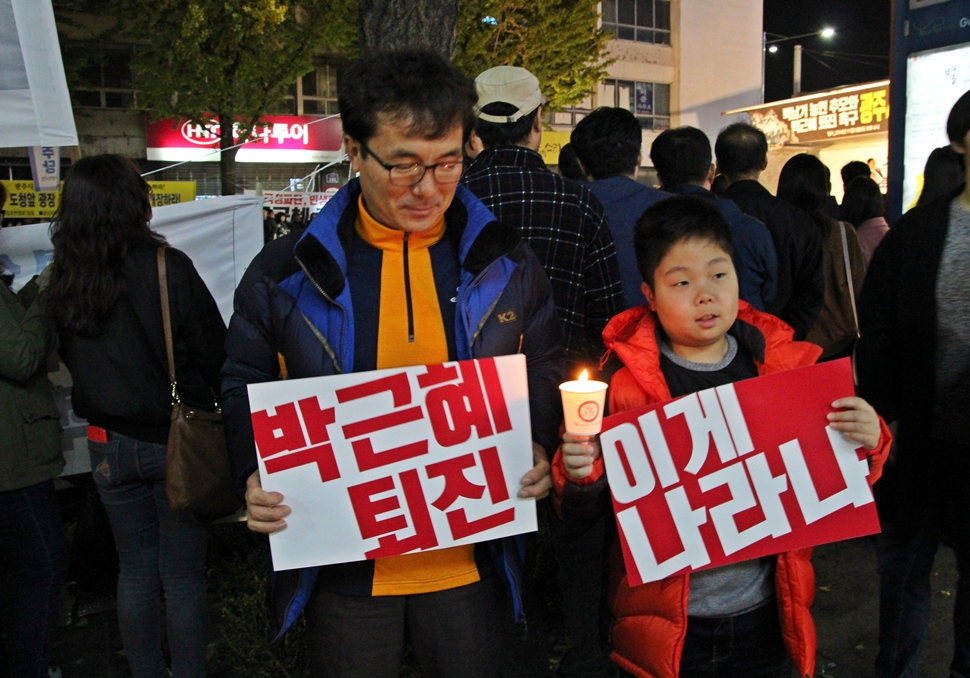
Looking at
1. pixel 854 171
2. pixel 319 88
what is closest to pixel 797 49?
pixel 319 88

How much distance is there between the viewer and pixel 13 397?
2926 mm

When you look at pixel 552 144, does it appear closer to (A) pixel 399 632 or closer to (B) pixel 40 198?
(B) pixel 40 198

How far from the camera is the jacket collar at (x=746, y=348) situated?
2.06 m

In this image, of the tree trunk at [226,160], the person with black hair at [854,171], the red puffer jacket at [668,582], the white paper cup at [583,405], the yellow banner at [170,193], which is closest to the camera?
the white paper cup at [583,405]

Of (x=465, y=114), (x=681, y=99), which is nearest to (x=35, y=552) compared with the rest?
(x=465, y=114)

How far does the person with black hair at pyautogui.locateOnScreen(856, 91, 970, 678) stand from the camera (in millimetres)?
2475

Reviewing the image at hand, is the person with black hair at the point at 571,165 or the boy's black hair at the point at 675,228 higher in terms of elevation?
the person with black hair at the point at 571,165

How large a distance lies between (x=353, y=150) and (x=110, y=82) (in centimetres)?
2406

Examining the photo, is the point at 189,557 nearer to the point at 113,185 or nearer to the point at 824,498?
the point at 113,185

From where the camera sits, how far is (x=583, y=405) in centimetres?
164

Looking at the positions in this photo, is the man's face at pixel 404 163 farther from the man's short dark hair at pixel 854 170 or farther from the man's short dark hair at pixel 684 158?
the man's short dark hair at pixel 854 170

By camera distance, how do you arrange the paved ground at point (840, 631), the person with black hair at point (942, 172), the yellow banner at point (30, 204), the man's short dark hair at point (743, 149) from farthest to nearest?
the yellow banner at point (30, 204)
the man's short dark hair at point (743, 149)
the person with black hair at point (942, 172)
the paved ground at point (840, 631)

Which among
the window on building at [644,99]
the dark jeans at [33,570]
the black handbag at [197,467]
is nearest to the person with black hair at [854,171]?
the black handbag at [197,467]

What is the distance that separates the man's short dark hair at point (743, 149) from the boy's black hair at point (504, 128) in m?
1.76
